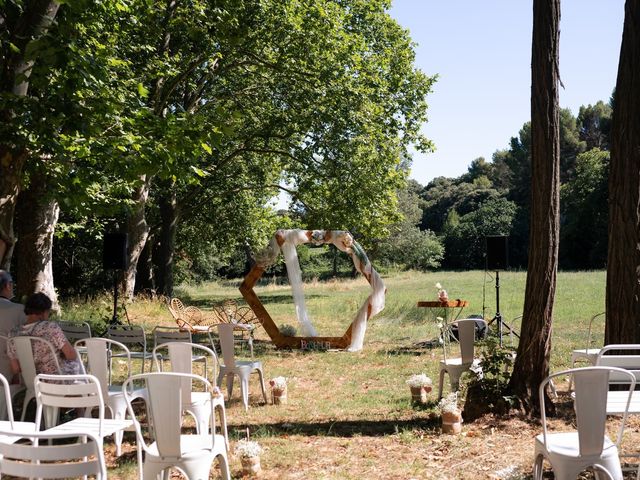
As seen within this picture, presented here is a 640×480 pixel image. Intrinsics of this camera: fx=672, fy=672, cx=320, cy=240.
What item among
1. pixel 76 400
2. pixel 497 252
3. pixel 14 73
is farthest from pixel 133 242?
pixel 76 400

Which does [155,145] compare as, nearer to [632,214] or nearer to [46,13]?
[46,13]

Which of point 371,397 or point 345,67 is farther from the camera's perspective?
point 345,67

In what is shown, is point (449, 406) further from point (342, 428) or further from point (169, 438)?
point (169, 438)

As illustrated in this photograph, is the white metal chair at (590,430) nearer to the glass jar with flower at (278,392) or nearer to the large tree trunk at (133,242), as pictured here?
the glass jar with flower at (278,392)

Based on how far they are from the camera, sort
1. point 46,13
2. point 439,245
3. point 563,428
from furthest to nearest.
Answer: point 439,245
point 46,13
point 563,428

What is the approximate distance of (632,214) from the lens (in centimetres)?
594

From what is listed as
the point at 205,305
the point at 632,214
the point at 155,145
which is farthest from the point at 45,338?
the point at 205,305

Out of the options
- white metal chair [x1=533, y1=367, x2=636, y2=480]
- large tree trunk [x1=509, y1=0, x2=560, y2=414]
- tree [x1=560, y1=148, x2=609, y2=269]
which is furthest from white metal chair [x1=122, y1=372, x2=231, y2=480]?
tree [x1=560, y1=148, x2=609, y2=269]

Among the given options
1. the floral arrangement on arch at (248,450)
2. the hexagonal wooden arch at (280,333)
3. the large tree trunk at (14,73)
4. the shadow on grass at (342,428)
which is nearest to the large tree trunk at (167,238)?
the hexagonal wooden arch at (280,333)

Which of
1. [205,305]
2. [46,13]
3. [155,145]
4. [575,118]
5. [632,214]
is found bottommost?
[205,305]

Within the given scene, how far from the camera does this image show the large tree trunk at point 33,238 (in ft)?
37.0

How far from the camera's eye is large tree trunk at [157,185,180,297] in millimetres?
21156

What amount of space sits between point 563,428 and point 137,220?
1523 centimetres

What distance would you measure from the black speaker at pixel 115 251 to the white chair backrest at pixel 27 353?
7.56 m
